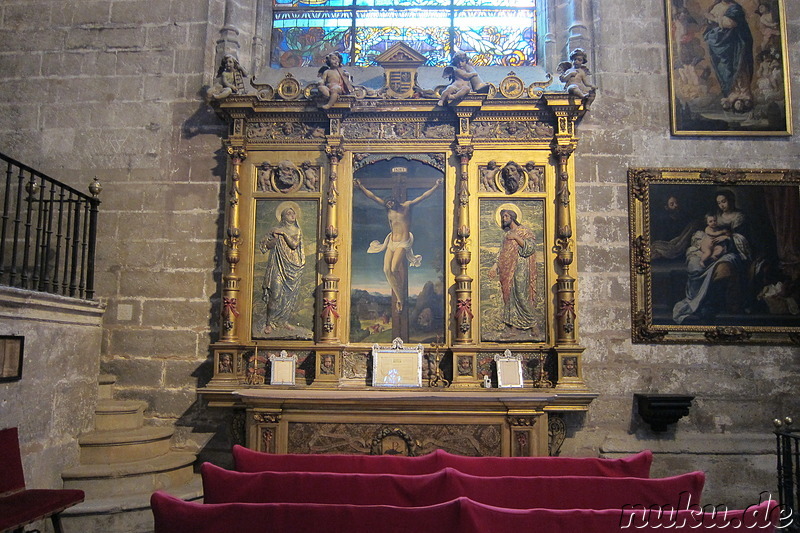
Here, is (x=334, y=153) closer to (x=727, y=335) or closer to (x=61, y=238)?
(x=61, y=238)

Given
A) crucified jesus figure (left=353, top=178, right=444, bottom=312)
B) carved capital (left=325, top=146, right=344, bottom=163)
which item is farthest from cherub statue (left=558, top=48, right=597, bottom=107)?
carved capital (left=325, top=146, right=344, bottom=163)

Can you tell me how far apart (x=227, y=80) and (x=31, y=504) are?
182 inches

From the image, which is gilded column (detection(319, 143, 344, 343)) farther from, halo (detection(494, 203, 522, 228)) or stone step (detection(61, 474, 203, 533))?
stone step (detection(61, 474, 203, 533))

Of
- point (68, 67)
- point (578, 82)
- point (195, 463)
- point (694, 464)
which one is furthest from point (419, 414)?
point (68, 67)

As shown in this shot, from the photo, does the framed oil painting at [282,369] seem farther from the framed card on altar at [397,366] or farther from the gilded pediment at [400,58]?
the gilded pediment at [400,58]

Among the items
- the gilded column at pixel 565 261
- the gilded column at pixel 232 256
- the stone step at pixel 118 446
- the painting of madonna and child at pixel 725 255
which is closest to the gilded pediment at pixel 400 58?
the gilded column at pixel 565 261

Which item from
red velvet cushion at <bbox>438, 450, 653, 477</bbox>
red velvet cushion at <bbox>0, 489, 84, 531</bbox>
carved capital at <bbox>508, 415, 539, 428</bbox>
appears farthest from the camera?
carved capital at <bbox>508, 415, 539, 428</bbox>

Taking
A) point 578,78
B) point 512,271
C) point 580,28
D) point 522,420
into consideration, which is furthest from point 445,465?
point 580,28

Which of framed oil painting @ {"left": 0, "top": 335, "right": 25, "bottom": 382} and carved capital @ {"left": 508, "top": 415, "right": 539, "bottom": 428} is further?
carved capital @ {"left": 508, "top": 415, "right": 539, "bottom": 428}

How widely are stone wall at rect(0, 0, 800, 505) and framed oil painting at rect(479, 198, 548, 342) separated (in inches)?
22.1

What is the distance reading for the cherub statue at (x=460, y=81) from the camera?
6668 millimetres

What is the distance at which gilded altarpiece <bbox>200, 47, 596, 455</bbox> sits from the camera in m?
6.54

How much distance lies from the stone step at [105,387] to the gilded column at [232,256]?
4.39 feet

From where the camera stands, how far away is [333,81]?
267 inches
